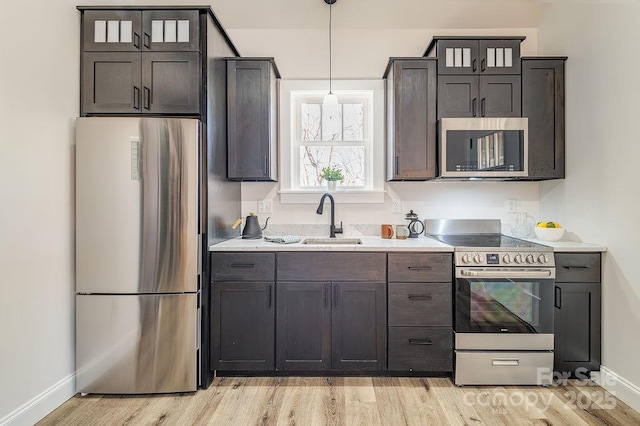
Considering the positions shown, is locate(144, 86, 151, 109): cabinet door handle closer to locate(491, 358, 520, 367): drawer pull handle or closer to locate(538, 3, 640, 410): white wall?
locate(491, 358, 520, 367): drawer pull handle

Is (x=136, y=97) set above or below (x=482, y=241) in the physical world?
above

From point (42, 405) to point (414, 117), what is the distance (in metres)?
3.04

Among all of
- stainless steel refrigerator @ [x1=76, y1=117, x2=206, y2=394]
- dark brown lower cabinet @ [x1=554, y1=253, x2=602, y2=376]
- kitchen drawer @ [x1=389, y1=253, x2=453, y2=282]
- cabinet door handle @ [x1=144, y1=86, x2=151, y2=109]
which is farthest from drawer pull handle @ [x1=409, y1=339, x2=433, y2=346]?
cabinet door handle @ [x1=144, y1=86, x2=151, y2=109]

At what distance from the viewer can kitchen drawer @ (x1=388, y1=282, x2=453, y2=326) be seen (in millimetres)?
2301

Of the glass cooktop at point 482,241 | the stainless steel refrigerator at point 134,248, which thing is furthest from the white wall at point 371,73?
the stainless steel refrigerator at point 134,248

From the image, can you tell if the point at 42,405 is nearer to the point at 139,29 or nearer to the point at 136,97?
the point at 136,97

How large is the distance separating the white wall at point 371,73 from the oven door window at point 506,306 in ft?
2.89

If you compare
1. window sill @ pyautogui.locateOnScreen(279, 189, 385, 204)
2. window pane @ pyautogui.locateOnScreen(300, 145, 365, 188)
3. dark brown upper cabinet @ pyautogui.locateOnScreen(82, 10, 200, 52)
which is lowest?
window sill @ pyautogui.locateOnScreen(279, 189, 385, 204)

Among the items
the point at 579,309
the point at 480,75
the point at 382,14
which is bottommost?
the point at 579,309

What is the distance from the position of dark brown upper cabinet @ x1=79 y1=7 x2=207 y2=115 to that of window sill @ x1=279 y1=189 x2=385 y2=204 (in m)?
1.09

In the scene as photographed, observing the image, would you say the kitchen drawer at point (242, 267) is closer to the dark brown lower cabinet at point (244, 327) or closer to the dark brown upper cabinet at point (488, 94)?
the dark brown lower cabinet at point (244, 327)

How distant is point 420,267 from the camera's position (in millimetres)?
2312

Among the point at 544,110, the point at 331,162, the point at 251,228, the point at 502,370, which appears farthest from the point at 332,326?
the point at 544,110

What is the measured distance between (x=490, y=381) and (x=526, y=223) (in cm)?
140
